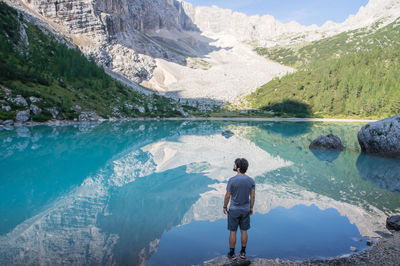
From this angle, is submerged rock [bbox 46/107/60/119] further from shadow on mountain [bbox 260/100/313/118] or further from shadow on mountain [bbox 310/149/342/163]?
shadow on mountain [bbox 260/100/313/118]

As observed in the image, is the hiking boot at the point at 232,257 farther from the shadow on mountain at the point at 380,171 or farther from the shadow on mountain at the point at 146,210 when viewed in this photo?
the shadow on mountain at the point at 380,171

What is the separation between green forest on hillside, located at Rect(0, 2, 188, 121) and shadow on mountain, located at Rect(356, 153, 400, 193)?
54.1m

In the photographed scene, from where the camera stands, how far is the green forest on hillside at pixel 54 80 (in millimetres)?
56638

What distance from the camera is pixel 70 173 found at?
19.3 m

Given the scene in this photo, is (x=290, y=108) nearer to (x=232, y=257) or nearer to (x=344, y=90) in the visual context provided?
(x=344, y=90)

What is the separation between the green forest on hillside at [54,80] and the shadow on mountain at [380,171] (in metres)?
54.1

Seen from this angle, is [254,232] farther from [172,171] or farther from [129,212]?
[172,171]

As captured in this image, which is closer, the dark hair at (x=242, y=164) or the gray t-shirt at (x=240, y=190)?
the gray t-shirt at (x=240, y=190)

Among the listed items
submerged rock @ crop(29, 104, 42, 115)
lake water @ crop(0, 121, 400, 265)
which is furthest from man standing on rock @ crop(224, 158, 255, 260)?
submerged rock @ crop(29, 104, 42, 115)

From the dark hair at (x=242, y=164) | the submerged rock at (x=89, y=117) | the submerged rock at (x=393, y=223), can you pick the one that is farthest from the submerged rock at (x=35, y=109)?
the submerged rock at (x=393, y=223)

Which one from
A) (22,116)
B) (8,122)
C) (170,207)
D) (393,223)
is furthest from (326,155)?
(22,116)

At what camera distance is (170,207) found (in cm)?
1330

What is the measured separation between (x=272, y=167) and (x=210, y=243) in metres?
14.9

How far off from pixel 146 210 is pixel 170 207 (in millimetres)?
1245
